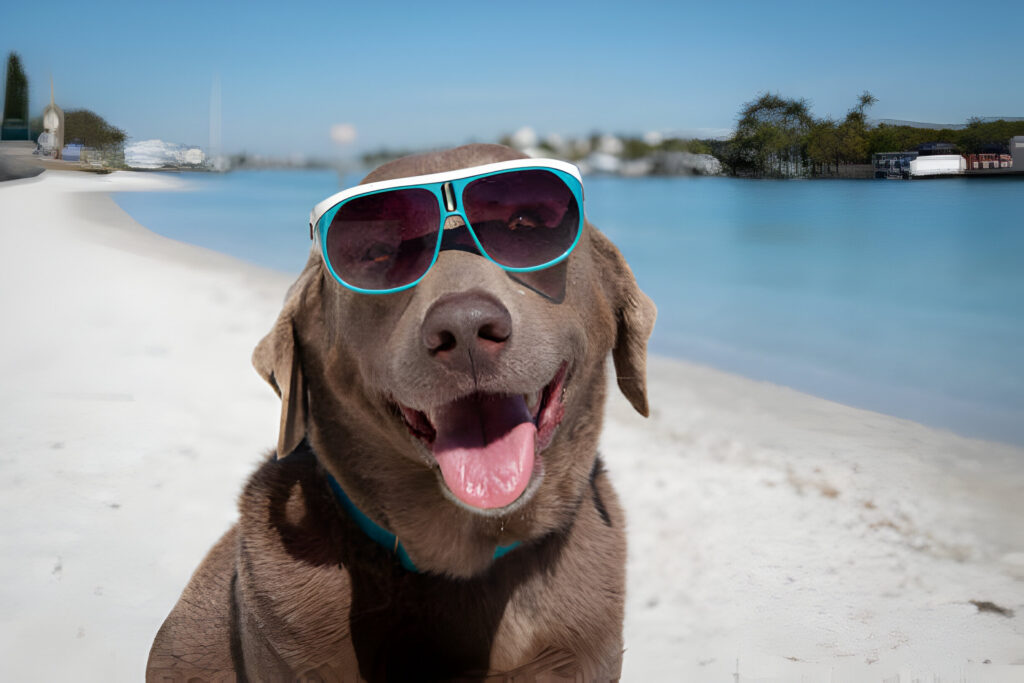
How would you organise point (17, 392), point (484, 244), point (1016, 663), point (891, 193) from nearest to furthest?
point (484, 244) → point (1016, 663) → point (17, 392) → point (891, 193)

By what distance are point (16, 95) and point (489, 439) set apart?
30.3 m

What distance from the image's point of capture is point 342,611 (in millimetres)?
2316

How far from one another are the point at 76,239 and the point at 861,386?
1635 centimetres

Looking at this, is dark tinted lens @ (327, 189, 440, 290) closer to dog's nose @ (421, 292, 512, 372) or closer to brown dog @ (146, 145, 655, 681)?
brown dog @ (146, 145, 655, 681)

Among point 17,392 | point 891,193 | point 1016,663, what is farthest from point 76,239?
point 891,193

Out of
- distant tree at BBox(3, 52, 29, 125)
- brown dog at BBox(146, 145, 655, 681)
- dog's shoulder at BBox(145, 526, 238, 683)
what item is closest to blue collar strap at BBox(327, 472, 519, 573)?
brown dog at BBox(146, 145, 655, 681)

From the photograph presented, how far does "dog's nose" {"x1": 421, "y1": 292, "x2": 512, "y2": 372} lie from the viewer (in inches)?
78.0

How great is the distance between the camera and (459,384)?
2084 mm

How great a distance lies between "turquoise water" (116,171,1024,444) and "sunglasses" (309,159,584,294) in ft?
11.5

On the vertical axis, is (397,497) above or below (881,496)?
above

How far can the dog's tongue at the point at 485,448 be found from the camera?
2.12 meters

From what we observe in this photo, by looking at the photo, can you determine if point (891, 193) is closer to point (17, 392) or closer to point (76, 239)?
point (76, 239)

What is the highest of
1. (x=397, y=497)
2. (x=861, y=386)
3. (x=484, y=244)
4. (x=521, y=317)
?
(x=484, y=244)

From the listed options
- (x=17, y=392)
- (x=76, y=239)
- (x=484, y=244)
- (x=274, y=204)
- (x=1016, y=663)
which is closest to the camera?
(x=484, y=244)
